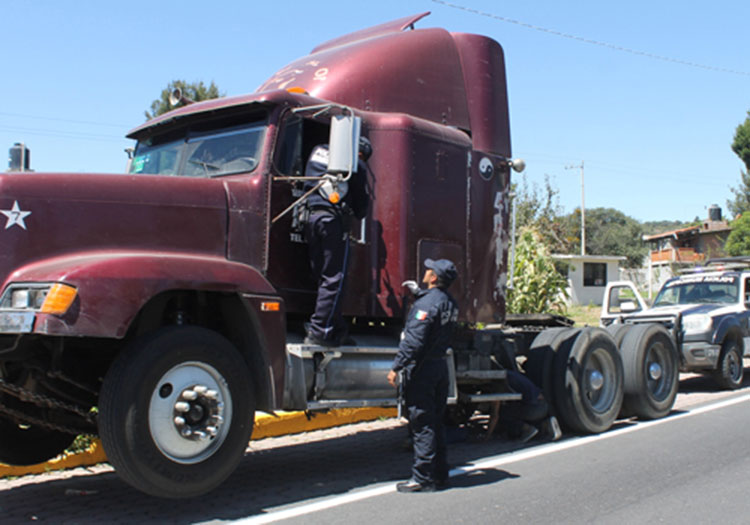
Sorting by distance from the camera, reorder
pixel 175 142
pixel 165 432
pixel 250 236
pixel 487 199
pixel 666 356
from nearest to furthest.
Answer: pixel 165 432 < pixel 250 236 < pixel 175 142 < pixel 487 199 < pixel 666 356

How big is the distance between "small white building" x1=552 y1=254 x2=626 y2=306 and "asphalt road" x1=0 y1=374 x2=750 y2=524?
100 feet

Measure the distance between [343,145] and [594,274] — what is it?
35988 millimetres

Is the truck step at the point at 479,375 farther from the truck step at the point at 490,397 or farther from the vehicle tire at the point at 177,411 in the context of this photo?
the vehicle tire at the point at 177,411

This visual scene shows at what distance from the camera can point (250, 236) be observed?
5.93 metres

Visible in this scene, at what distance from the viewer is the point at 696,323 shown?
12141mm

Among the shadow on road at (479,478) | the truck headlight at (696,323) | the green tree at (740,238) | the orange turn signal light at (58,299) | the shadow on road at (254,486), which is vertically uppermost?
the green tree at (740,238)

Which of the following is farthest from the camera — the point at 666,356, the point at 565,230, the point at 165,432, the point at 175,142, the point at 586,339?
the point at 565,230

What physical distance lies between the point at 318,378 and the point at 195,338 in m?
1.21

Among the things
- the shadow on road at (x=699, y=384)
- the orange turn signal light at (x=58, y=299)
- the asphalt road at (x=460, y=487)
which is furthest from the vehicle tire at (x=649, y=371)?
the orange turn signal light at (x=58, y=299)

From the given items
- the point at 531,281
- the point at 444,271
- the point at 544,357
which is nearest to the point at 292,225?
the point at 444,271

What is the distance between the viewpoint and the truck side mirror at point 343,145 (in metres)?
5.72

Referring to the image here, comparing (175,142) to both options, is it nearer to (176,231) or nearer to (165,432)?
(176,231)

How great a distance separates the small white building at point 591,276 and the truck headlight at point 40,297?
34.7 meters

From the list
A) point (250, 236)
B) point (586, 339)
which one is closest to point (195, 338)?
point (250, 236)
